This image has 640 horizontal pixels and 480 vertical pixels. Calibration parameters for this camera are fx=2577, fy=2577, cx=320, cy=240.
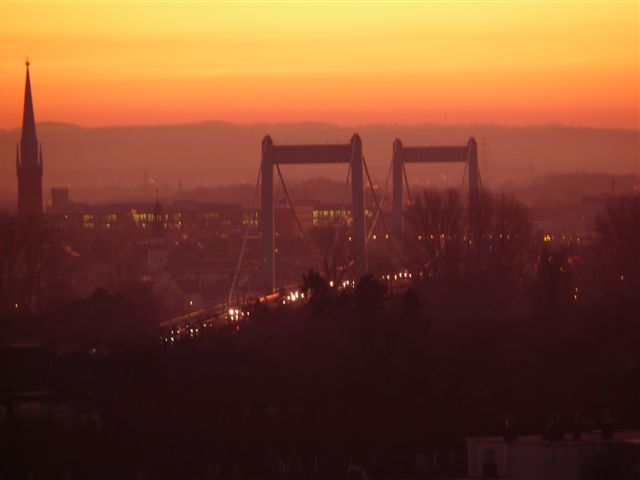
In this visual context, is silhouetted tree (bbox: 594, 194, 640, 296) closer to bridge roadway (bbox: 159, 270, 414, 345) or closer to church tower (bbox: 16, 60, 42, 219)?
bridge roadway (bbox: 159, 270, 414, 345)

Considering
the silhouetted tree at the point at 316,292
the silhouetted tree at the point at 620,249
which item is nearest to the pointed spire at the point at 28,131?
the silhouetted tree at the point at 620,249

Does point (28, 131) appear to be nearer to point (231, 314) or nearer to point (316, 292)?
point (231, 314)

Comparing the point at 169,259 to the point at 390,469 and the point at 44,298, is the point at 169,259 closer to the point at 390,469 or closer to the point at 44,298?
the point at 44,298

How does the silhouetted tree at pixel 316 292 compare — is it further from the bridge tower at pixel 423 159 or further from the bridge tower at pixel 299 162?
the bridge tower at pixel 423 159

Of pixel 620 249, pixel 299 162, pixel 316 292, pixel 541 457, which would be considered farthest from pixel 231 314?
pixel 541 457

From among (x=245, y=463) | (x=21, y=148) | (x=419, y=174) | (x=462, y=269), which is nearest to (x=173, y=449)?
(x=245, y=463)
